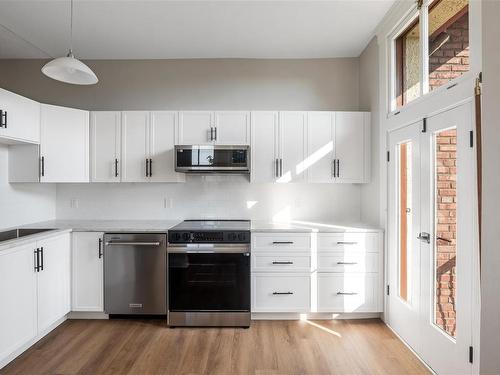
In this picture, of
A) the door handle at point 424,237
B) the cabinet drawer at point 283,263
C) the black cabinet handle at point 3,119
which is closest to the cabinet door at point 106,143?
the black cabinet handle at point 3,119

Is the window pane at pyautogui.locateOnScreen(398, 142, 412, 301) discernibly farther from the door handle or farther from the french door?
the door handle

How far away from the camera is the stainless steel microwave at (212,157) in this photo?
310cm

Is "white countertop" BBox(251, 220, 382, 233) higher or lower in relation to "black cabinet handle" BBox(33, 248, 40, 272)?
higher

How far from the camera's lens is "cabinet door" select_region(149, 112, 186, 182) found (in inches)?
131

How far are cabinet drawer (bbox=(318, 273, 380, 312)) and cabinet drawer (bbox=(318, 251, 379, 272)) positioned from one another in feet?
0.20

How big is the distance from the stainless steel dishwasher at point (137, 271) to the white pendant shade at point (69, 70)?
1442 millimetres

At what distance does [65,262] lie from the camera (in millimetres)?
2939

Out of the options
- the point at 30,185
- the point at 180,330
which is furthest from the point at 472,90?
the point at 30,185

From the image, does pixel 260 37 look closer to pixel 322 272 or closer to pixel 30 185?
pixel 322 272

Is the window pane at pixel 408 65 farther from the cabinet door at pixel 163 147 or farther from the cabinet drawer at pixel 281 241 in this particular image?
the cabinet door at pixel 163 147

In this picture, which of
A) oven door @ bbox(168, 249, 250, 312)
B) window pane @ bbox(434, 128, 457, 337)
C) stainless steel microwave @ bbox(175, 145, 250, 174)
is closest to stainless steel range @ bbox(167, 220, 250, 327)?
oven door @ bbox(168, 249, 250, 312)

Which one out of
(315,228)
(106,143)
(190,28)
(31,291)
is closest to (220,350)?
(315,228)

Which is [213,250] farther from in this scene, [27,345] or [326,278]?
[27,345]

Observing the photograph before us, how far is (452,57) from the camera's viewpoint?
198cm
